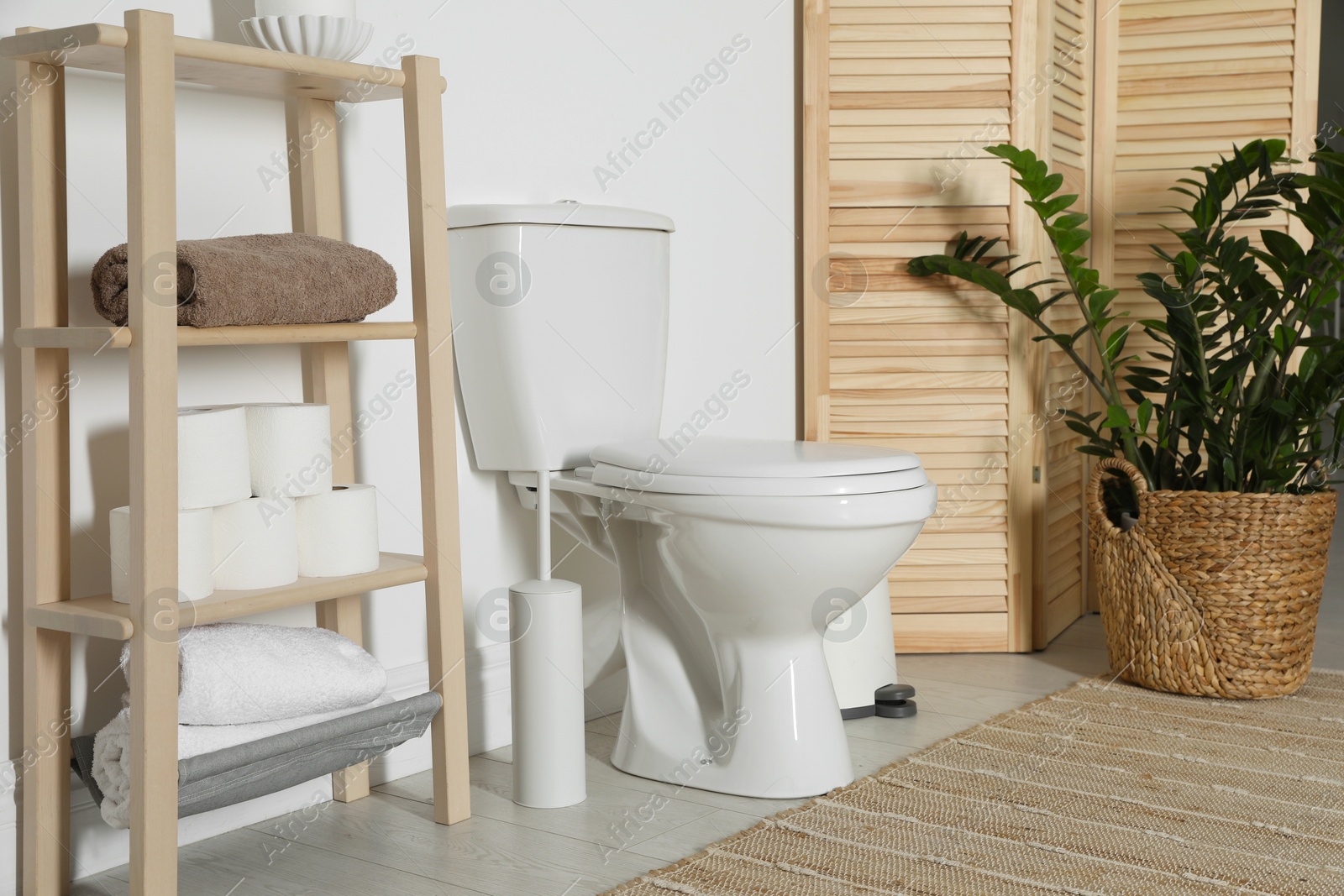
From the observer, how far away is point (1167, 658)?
7.16 ft

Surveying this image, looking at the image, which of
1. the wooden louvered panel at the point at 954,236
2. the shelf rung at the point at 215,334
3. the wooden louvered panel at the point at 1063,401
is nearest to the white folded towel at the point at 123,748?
the shelf rung at the point at 215,334

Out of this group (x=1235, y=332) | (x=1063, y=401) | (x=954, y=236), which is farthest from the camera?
(x=1063, y=401)

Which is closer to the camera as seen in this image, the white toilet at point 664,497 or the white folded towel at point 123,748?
the white folded towel at point 123,748

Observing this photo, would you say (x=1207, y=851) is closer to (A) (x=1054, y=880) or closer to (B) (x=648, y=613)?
(A) (x=1054, y=880)

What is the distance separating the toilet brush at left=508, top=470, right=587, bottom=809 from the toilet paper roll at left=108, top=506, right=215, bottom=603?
440 mm

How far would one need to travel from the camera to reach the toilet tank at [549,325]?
182 centimetres

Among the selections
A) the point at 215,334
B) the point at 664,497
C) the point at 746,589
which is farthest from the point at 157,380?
the point at 746,589

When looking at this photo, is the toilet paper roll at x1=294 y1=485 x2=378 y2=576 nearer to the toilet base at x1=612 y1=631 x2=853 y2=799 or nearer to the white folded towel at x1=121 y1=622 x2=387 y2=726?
the white folded towel at x1=121 y1=622 x2=387 y2=726

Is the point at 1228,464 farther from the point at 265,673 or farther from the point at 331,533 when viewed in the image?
the point at 265,673

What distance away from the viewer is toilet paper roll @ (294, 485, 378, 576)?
1.49m

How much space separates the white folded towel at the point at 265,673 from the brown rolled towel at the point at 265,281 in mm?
345

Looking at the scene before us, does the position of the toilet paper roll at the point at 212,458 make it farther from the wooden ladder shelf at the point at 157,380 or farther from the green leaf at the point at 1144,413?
the green leaf at the point at 1144,413

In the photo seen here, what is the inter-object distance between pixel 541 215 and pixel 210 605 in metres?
0.74

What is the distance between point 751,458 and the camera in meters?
1.65
